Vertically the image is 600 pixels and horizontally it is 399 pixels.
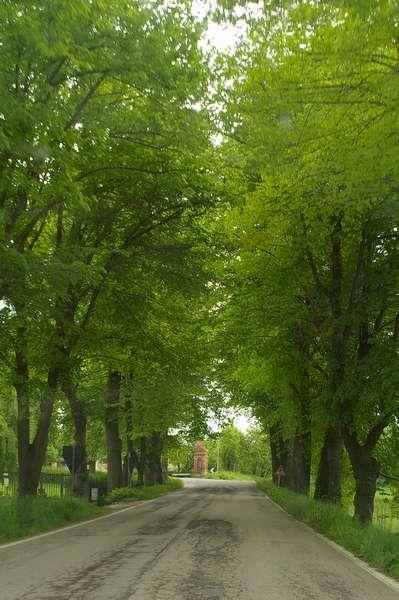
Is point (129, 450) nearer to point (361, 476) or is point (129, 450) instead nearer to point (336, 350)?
point (361, 476)

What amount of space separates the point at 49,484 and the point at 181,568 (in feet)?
48.1

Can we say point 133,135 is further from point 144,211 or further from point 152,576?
point 152,576

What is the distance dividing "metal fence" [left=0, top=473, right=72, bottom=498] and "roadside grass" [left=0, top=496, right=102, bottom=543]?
3.60 metres

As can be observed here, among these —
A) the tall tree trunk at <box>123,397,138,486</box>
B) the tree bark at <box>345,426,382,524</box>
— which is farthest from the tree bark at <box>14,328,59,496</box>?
the tall tree trunk at <box>123,397,138,486</box>

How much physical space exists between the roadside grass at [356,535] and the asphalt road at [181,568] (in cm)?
42

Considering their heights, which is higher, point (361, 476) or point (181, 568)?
point (361, 476)

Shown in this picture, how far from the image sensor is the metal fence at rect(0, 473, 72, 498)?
21.4m

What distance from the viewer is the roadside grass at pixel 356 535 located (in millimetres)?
10531

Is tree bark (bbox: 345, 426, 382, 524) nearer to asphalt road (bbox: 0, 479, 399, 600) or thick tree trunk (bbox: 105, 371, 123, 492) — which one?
asphalt road (bbox: 0, 479, 399, 600)

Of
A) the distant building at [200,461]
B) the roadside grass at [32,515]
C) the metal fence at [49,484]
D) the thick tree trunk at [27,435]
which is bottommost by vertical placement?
the roadside grass at [32,515]

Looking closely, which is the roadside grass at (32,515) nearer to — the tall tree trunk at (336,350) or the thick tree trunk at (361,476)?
the tall tree trunk at (336,350)

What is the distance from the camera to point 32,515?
15188 mm

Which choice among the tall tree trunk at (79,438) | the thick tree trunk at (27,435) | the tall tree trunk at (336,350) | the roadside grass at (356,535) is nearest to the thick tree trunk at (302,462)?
the roadside grass at (356,535)

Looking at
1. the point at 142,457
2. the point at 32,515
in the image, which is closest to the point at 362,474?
the point at 32,515
